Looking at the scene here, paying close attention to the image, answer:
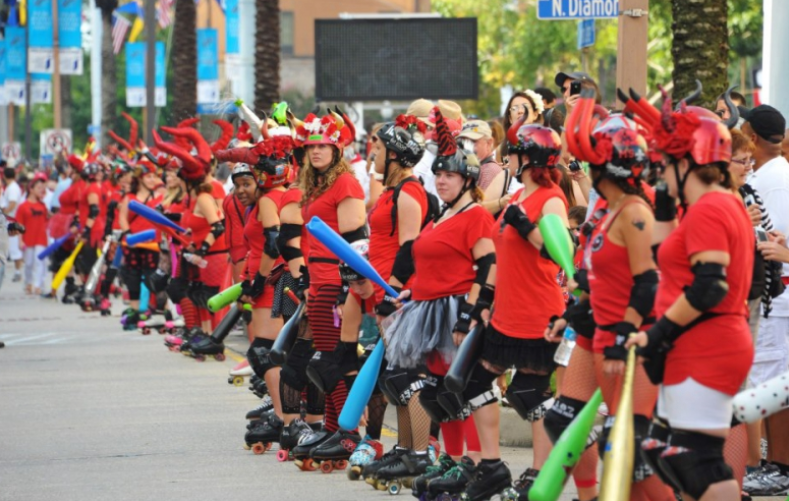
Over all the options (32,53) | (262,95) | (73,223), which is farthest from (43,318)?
(32,53)

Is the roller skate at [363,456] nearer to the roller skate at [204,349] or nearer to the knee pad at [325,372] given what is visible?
the knee pad at [325,372]

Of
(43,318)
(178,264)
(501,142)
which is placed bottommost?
(43,318)

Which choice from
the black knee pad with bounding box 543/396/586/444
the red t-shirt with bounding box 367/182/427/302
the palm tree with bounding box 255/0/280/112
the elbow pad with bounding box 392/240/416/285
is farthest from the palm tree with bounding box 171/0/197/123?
the black knee pad with bounding box 543/396/586/444

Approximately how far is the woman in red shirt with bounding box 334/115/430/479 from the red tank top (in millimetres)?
1624

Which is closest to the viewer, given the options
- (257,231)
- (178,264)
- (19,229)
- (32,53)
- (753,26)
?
(257,231)

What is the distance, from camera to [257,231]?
11383 mm

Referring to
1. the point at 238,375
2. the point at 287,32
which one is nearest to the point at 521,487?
the point at 238,375

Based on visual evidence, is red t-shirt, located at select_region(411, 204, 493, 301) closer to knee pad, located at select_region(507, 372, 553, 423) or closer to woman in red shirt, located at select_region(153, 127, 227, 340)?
knee pad, located at select_region(507, 372, 553, 423)

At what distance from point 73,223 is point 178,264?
884 cm

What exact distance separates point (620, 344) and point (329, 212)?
143 inches

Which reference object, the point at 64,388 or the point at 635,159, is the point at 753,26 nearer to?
the point at 64,388

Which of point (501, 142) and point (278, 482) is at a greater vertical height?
point (501, 142)

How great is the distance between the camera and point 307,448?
1020 centimetres

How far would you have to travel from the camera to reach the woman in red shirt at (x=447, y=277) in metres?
8.75
